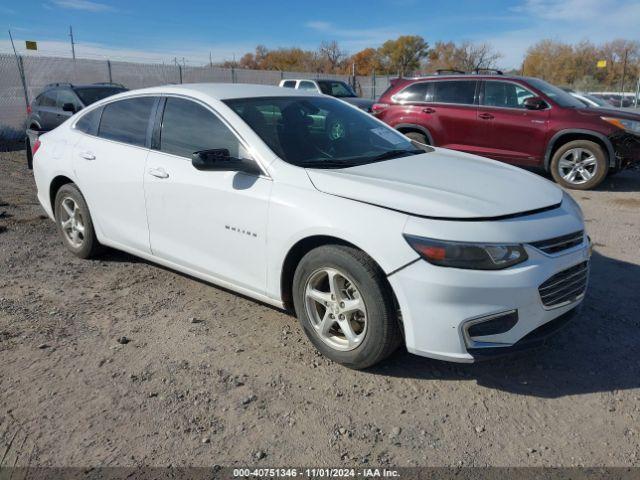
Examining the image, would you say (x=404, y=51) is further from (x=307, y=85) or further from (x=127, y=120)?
(x=127, y=120)

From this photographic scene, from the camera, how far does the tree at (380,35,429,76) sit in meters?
68.3

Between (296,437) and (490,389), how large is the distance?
1.17m

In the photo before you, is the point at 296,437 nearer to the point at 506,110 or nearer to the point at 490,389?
the point at 490,389

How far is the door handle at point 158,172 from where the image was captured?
3.94 m

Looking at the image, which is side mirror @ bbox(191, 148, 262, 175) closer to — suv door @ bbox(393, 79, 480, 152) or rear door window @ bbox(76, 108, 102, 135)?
rear door window @ bbox(76, 108, 102, 135)

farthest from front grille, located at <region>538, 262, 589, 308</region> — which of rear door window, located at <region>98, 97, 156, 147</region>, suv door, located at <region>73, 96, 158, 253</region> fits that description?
rear door window, located at <region>98, 97, 156, 147</region>

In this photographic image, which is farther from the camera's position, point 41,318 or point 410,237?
point 41,318

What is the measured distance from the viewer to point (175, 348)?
3477mm

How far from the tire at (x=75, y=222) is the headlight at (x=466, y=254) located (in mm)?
3325

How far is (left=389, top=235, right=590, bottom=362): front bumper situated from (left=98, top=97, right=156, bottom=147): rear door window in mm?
2577

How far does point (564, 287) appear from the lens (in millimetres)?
2973

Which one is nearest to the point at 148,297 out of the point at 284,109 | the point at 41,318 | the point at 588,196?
the point at 41,318

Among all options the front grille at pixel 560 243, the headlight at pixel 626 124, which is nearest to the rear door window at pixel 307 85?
the headlight at pixel 626 124

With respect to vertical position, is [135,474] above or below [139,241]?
below
